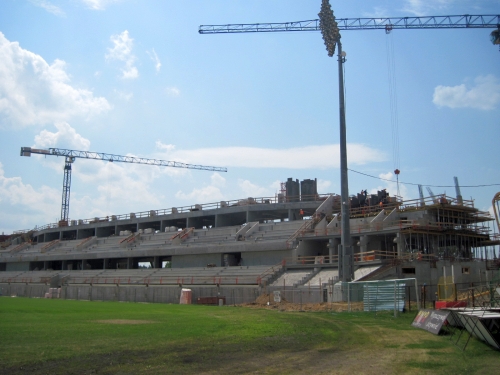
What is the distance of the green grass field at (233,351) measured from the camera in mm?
11492

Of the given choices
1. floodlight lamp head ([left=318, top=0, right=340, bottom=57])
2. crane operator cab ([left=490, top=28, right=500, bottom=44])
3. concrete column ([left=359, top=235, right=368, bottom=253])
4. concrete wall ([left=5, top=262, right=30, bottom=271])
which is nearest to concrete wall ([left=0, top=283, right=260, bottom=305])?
concrete column ([left=359, top=235, right=368, bottom=253])

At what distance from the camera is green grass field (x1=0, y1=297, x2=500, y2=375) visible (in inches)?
452

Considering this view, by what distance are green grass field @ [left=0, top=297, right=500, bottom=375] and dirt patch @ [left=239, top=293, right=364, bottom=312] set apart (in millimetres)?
11554

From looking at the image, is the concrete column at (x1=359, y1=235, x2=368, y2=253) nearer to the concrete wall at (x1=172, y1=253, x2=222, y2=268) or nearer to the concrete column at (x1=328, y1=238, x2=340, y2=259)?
the concrete column at (x1=328, y1=238, x2=340, y2=259)

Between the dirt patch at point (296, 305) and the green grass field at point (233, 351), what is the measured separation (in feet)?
37.9

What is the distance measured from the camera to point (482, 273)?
46156mm

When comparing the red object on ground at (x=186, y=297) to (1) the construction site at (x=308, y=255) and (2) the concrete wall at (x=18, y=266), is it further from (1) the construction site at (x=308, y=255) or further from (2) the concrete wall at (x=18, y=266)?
(2) the concrete wall at (x=18, y=266)

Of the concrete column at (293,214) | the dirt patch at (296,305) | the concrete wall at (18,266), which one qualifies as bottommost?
the dirt patch at (296,305)

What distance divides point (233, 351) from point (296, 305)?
23.9 meters

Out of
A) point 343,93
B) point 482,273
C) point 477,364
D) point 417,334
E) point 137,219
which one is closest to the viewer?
point 477,364

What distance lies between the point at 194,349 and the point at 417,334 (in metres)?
8.31

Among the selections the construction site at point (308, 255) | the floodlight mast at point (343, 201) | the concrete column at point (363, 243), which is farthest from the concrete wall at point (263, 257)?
the floodlight mast at point (343, 201)

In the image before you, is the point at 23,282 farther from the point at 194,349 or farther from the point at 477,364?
the point at 477,364

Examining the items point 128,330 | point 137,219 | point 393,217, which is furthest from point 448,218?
point 137,219
